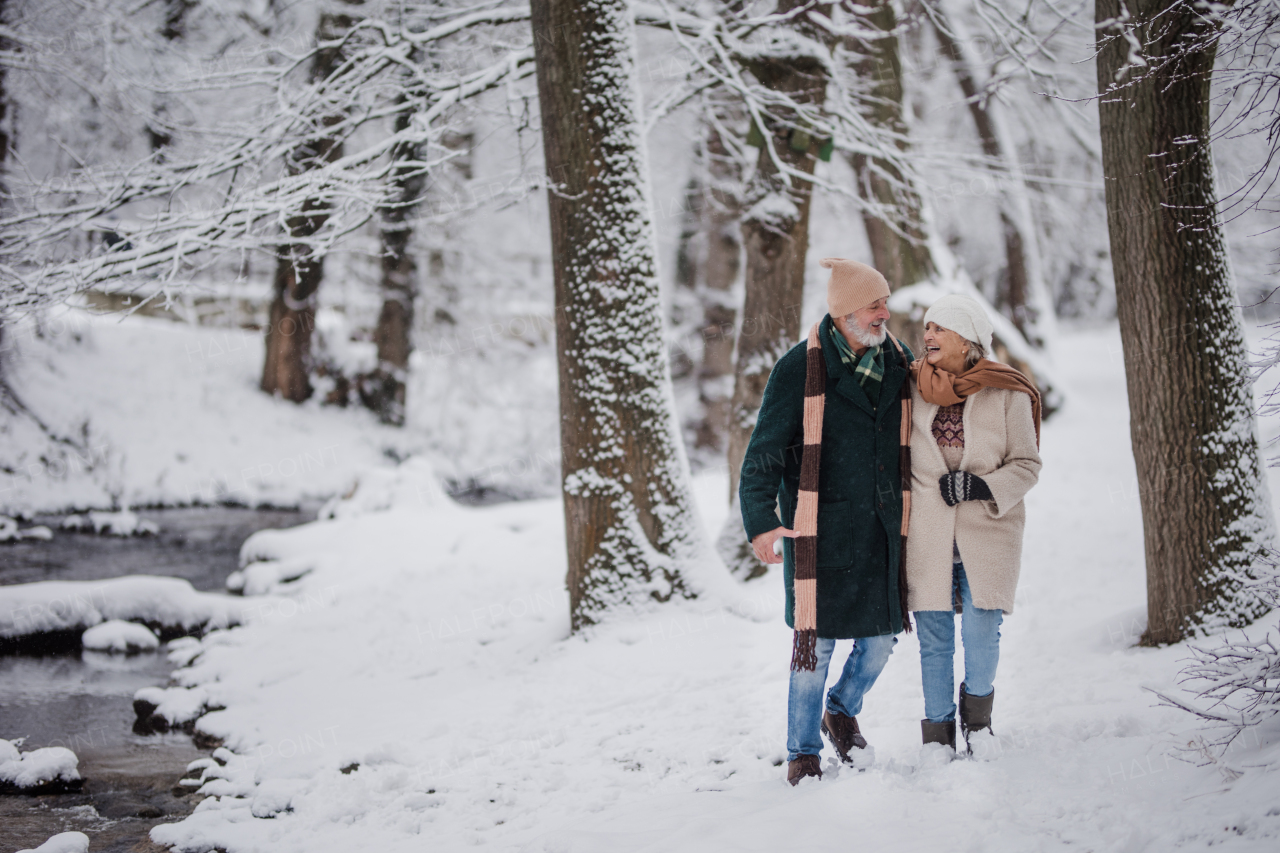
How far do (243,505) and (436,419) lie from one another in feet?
15.0

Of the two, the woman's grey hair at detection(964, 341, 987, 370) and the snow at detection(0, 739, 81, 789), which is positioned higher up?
the woman's grey hair at detection(964, 341, 987, 370)

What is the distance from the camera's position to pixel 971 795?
9.29 feet

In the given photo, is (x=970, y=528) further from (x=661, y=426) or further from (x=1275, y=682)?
(x=661, y=426)

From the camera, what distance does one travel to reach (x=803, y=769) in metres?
3.11

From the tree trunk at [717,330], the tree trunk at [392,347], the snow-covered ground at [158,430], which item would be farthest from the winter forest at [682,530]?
the tree trunk at [392,347]

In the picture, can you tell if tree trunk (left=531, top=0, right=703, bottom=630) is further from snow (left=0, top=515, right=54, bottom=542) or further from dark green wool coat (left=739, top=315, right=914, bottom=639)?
snow (left=0, top=515, right=54, bottom=542)

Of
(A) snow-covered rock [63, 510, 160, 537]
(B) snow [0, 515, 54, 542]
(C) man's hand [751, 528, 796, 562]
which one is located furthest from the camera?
(A) snow-covered rock [63, 510, 160, 537]

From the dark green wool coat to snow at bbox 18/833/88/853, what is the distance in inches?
119

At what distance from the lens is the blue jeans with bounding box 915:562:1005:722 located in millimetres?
3100

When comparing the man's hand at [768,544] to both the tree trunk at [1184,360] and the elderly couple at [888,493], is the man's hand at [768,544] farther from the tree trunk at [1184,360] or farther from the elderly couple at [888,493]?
the tree trunk at [1184,360]

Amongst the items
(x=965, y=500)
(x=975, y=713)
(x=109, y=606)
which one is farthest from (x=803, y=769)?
(x=109, y=606)

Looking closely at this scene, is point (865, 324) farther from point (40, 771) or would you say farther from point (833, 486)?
point (40, 771)

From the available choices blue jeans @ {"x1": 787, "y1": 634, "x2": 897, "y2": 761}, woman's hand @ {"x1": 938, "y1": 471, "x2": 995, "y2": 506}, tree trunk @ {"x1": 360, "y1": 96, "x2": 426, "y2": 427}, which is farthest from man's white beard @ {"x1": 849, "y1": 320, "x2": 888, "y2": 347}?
tree trunk @ {"x1": 360, "y1": 96, "x2": 426, "y2": 427}

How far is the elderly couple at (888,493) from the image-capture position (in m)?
3.04
